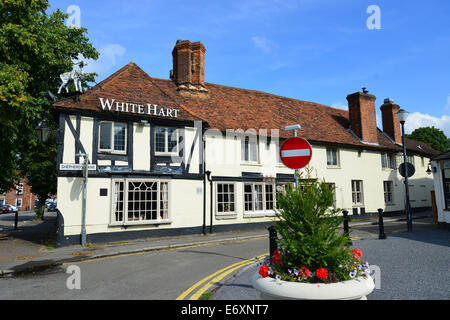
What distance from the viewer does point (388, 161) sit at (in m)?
24.7

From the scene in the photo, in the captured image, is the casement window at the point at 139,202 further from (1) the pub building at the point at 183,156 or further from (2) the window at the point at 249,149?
(2) the window at the point at 249,149

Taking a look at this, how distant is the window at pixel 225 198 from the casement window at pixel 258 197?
0.93 m

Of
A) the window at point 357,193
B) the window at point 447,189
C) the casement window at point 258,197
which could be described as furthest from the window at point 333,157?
the window at point 447,189

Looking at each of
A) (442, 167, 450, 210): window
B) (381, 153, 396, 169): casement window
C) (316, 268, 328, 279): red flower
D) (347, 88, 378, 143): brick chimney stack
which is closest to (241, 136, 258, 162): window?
(442, 167, 450, 210): window

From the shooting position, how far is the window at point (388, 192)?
23953 mm

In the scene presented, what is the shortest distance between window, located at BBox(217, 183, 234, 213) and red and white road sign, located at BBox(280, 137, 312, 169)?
1048cm

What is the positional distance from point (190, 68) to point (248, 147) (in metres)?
6.38

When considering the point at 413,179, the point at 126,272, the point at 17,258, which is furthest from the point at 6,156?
the point at 413,179

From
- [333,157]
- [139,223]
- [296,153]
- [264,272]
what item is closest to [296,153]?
[296,153]

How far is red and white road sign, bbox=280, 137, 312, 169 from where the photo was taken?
5.60 metres

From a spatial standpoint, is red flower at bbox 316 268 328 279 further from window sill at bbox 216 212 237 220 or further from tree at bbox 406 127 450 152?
tree at bbox 406 127 450 152

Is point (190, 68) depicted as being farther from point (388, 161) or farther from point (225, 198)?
point (388, 161)

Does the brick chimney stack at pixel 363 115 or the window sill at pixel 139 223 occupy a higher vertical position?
the brick chimney stack at pixel 363 115
